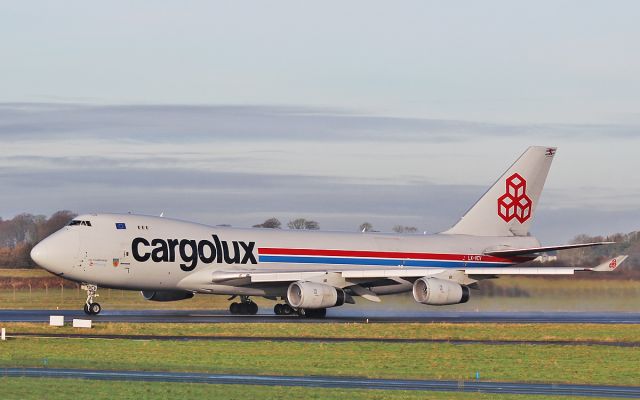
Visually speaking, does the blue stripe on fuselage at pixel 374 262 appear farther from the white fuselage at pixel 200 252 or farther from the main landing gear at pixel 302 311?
the main landing gear at pixel 302 311

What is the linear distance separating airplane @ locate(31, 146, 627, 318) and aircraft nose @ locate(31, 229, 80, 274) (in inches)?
1.9

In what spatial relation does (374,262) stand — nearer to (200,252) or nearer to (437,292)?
(437,292)

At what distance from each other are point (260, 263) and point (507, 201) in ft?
58.3

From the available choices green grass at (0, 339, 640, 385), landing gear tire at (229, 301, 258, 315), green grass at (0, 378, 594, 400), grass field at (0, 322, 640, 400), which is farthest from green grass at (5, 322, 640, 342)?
green grass at (0, 378, 594, 400)

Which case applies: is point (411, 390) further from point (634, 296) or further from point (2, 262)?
point (2, 262)

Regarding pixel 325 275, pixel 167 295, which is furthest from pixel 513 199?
pixel 167 295

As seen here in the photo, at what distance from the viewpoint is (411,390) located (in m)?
26.2

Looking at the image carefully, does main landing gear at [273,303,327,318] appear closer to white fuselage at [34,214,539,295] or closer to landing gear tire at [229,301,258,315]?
white fuselage at [34,214,539,295]

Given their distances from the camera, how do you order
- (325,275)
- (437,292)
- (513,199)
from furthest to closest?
(513,199), (325,275), (437,292)

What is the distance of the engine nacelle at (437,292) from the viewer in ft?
192

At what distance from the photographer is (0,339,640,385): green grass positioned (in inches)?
1208

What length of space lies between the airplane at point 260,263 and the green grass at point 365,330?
27.6 ft

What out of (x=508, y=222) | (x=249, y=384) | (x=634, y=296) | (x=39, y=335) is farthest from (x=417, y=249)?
(x=249, y=384)

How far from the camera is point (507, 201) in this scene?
72.4 meters
